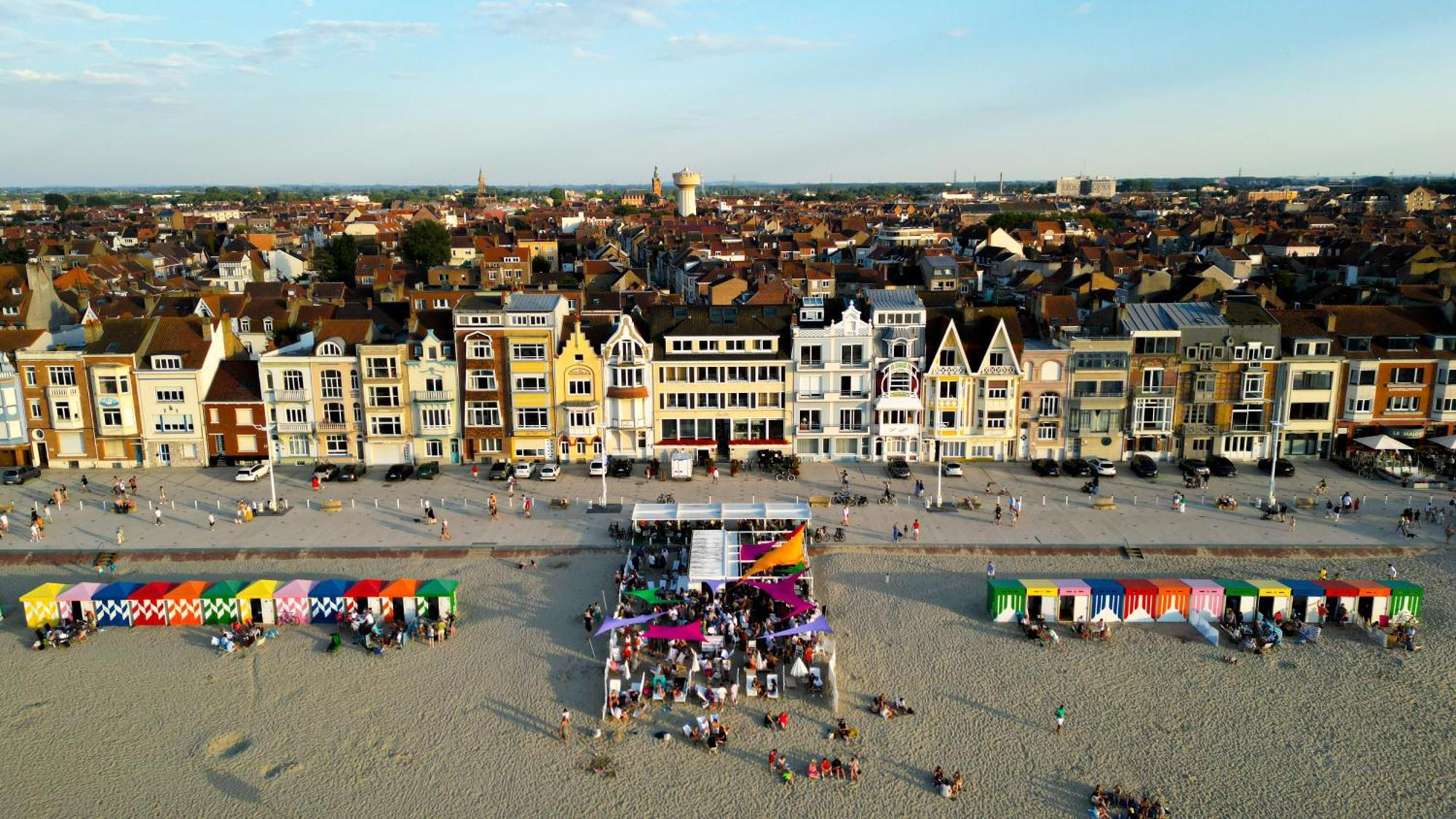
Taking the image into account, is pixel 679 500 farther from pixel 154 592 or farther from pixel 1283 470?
pixel 1283 470

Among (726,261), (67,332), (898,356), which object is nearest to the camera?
(898,356)

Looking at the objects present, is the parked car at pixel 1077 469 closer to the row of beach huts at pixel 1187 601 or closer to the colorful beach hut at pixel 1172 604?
the row of beach huts at pixel 1187 601

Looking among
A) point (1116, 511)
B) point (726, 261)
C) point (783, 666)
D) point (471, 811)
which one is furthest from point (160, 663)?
point (726, 261)

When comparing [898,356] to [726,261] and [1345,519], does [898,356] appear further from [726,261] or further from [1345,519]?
[726,261]

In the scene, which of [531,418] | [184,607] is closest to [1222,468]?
[531,418]

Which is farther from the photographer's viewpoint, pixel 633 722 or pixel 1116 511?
pixel 1116 511
